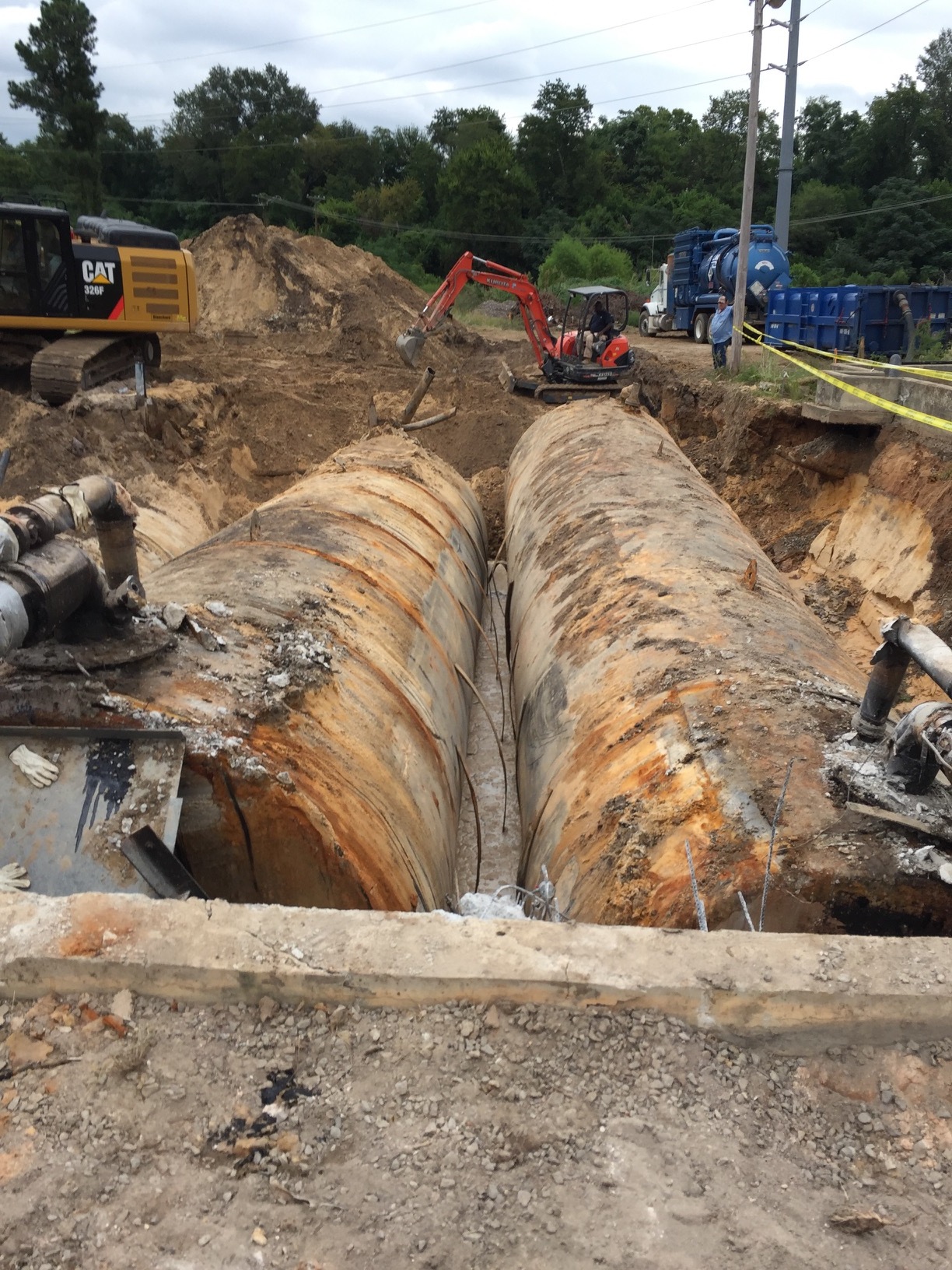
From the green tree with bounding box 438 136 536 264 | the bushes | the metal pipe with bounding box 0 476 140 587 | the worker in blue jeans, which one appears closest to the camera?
the metal pipe with bounding box 0 476 140 587

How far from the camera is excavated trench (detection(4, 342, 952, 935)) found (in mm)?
3172

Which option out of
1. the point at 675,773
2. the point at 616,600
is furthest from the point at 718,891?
the point at 616,600

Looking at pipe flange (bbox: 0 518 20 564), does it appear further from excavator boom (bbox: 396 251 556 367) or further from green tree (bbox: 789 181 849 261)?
green tree (bbox: 789 181 849 261)

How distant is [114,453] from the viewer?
38.2ft

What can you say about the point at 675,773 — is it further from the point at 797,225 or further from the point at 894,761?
the point at 797,225

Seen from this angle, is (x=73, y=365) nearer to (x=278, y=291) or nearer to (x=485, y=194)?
(x=278, y=291)

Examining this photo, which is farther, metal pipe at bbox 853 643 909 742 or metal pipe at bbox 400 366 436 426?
metal pipe at bbox 400 366 436 426

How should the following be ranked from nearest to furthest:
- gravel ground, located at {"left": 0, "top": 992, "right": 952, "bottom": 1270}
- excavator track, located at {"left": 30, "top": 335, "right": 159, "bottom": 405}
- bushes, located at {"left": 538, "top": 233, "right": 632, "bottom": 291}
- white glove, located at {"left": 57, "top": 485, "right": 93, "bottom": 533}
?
gravel ground, located at {"left": 0, "top": 992, "right": 952, "bottom": 1270}, white glove, located at {"left": 57, "top": 485, "right": 93, "bottom": 533}, excavator track, located at {"left": 30, "top": 335, "right": 159, "bottom": 405}, bushes, located at {"left": 538, "top": 233, "right": 632, "bottom": 291}

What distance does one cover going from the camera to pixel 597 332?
15.4m

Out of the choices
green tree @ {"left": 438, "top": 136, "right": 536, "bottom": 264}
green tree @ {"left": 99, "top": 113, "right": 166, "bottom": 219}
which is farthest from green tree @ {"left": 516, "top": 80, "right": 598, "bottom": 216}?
green tree @ {"left": 99, "top": 113, "right": 166, "bottom": 219}

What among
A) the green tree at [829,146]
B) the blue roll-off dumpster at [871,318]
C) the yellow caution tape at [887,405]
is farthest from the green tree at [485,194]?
the yellow caution tape at [887,405]

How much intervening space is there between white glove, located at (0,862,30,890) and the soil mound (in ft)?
65.0

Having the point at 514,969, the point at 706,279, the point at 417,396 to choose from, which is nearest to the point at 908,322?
the point at 417,396

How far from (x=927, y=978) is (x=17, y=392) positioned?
1452 centimetres
